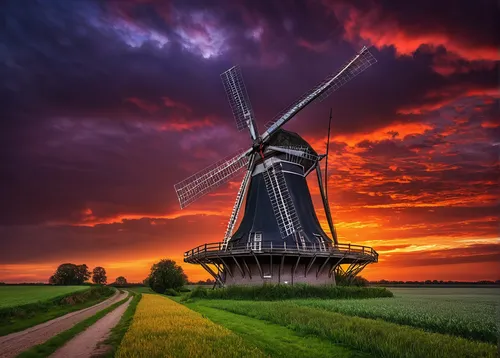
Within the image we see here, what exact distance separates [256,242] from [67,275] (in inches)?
4972

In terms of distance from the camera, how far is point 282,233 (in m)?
36.2

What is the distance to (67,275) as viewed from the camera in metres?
140

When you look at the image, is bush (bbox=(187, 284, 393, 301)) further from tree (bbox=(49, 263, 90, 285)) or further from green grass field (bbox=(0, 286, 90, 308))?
tree (bbox=(49, 263, 90, 285))

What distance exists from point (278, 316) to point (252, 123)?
26.0 metres

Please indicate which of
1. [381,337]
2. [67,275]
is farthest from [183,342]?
[67,275]

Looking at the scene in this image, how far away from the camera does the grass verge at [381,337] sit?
11.2m

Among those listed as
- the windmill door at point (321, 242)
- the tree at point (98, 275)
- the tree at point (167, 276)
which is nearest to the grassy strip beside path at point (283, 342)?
the windmill door at point (321, 242)

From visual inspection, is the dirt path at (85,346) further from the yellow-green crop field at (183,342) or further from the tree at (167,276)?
the tree at (167,276)

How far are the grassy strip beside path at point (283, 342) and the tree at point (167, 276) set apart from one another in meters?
67.2

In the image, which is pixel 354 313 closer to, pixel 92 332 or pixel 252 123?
pixel 92 332

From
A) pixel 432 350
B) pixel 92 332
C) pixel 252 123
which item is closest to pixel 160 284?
pixel 252 123

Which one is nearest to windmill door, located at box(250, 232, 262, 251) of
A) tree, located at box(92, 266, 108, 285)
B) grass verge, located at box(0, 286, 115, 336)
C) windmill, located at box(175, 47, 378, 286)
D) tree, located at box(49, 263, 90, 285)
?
windmill, located at box(175, 47, 378, 286)

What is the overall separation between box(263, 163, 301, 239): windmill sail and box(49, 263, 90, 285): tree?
12562 centimetres

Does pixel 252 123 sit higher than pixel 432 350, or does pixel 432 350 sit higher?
pixel 252 123
